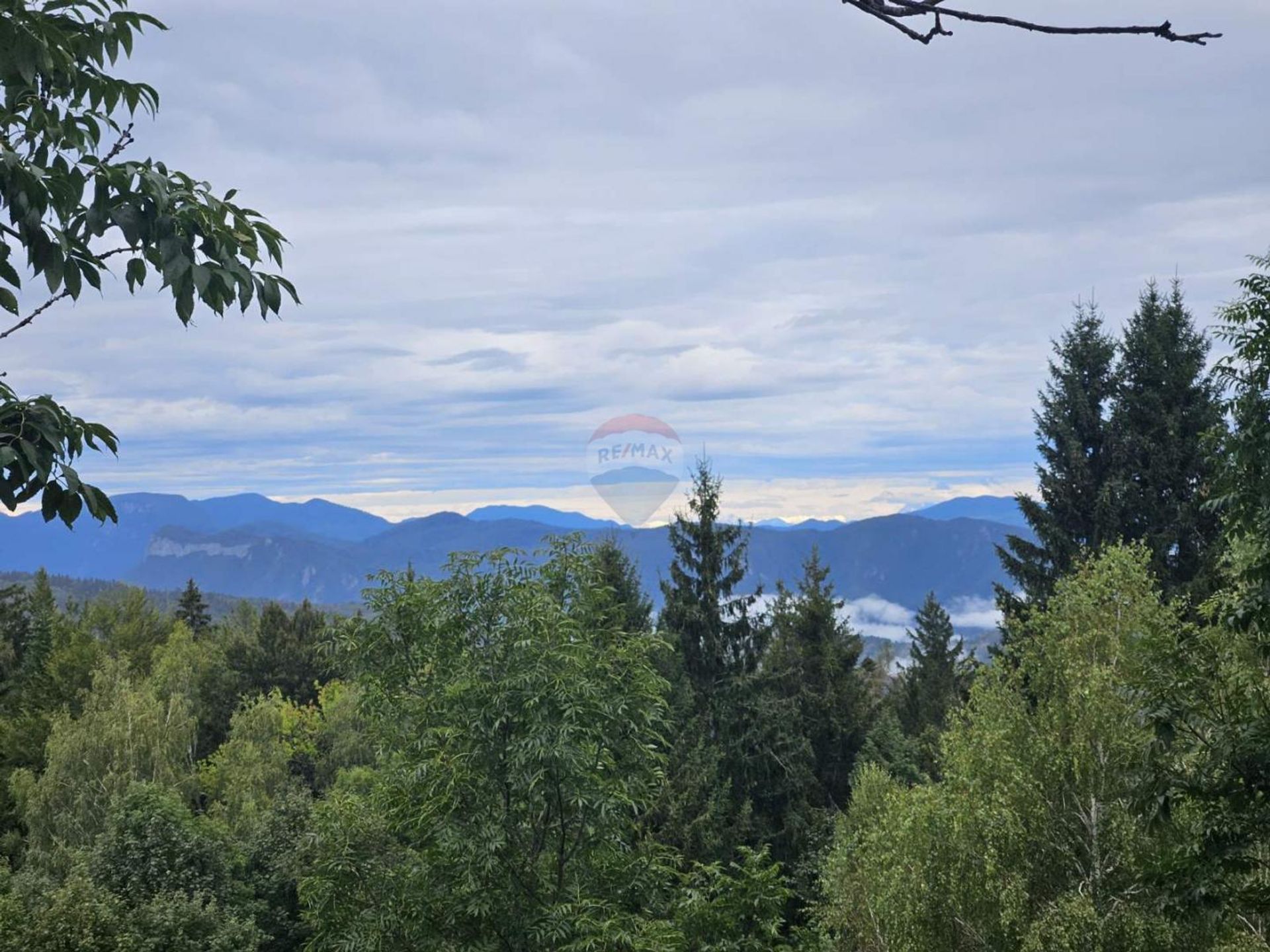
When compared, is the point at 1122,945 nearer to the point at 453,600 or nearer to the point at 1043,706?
the point at 1043,706

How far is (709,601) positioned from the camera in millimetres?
38750

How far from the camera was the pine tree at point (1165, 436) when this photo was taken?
30.2 m

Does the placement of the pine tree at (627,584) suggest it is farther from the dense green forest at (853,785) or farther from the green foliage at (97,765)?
the green foliage at (97,765)

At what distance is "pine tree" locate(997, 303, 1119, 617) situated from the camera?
3234cm

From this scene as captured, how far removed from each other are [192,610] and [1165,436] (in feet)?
219

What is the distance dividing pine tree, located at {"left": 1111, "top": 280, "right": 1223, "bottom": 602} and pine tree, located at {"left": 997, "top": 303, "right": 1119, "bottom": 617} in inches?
27.5

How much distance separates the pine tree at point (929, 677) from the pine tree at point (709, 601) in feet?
32.7

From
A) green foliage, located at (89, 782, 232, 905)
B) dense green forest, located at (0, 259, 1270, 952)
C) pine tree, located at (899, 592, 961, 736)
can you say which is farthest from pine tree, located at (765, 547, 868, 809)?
green foliage, located at (89, 782, 232, 905)

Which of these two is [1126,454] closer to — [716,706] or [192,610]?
[716,706]

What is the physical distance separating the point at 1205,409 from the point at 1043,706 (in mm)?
18070

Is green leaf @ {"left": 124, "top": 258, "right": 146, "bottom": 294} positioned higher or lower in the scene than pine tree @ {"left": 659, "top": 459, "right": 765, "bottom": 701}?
higher

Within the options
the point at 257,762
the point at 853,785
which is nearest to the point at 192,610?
the point at 257,762

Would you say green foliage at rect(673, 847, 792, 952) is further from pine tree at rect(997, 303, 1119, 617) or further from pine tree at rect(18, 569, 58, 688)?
pine tree at rect(18, 569, 58, 688)

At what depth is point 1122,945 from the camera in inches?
553
